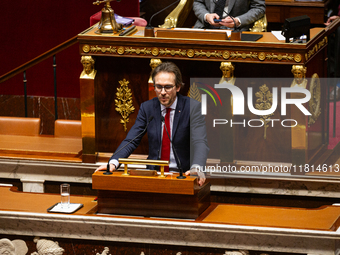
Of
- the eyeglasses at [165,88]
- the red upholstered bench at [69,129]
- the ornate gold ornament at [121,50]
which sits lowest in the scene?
the red upholstered bench at [69,129]

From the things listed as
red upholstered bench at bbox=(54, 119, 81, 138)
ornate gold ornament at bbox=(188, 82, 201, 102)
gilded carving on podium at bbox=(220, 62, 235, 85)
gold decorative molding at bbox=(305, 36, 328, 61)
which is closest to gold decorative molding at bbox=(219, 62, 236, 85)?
gilded carving on podium at bbox=(220, 62, 235, 85)

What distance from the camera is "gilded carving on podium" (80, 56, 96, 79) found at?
173 inches

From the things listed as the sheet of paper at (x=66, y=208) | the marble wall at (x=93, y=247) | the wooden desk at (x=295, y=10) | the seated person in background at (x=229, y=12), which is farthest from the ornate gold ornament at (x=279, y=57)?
the wooden desk at (x=295, y=10)

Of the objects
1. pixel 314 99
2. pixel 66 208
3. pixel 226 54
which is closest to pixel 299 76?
pixel 314 99

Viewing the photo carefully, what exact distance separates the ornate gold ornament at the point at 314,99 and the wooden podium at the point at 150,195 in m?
1.39

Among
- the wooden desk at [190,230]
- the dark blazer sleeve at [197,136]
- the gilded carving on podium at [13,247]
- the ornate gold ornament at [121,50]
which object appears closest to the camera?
the wooden desk at [190,230]

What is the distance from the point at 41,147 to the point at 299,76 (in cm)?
202

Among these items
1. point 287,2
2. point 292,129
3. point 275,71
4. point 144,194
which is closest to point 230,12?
point 275,71

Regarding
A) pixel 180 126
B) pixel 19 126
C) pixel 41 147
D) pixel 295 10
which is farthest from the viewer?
pixel 295 10

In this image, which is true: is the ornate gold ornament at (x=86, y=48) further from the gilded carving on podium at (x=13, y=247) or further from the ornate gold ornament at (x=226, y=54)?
the gilded carving on podium at (x=13, y=247)

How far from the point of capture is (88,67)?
4398mm

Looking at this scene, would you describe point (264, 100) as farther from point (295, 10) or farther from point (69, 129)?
point (295, 10)

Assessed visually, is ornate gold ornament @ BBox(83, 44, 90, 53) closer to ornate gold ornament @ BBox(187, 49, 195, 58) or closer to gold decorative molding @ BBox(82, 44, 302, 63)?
gold decorative molding @ BBox(82, 44, 302, 63)

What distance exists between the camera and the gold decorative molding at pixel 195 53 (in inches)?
160
